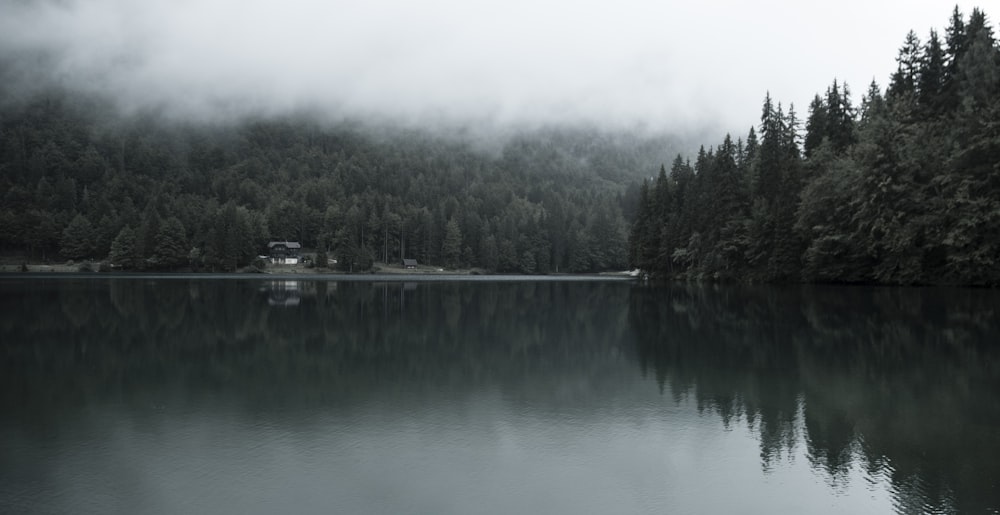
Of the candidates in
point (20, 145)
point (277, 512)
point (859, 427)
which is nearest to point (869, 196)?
point (859, 427)

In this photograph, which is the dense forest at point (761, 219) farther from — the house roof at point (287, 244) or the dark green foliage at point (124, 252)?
the house roof at point (287, 244)

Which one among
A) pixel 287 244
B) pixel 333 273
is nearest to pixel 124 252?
pixel 287 244

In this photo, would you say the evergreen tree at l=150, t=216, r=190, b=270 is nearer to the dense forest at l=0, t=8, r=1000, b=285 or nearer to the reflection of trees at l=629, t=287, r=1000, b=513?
the dense forest at l=0, t=8, r=1000, b=285

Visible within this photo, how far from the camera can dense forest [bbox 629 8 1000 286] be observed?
4559 centimetres

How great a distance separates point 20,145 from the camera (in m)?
200

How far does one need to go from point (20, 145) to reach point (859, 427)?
24811cm

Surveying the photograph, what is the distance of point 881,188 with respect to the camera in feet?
165

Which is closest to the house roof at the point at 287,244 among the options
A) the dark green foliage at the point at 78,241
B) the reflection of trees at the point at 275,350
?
the dark green foliage at the point at 78,241

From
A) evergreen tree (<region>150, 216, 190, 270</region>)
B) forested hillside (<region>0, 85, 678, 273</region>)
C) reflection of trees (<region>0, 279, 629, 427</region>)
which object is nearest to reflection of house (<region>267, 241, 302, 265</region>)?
forested hillside (<region>0, 85, 678, 273</region>)

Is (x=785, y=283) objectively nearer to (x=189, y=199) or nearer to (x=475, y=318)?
(x=475, y=318)

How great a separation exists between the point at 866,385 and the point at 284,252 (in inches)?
5652

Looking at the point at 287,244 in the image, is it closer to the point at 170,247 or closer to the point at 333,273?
the point at 333,273

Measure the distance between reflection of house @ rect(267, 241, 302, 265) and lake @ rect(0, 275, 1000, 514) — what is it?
12079 centimetres

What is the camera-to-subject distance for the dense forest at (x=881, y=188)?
45.6 meters
